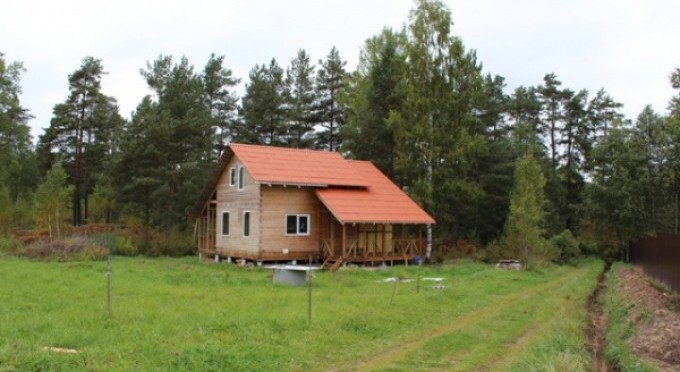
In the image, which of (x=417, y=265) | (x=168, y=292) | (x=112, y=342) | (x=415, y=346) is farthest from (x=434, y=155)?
(x=112, y=342)

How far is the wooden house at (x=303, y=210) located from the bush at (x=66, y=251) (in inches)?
225

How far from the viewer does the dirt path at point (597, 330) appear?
1046 centimetres

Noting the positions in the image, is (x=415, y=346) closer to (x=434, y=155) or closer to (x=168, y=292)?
(x=168, y=292)

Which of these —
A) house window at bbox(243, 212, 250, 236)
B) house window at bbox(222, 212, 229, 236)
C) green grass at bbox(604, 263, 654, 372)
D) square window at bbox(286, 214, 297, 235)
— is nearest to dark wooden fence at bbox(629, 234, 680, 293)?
green grass at bbox(604, 263, 654, 372)

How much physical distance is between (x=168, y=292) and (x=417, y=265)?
15830 millimetres

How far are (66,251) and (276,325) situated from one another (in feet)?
63.7

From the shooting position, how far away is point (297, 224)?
28.0 m

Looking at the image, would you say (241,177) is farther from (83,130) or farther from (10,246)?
(83,130)

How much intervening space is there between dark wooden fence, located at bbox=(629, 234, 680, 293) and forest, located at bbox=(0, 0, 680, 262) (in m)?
4.15

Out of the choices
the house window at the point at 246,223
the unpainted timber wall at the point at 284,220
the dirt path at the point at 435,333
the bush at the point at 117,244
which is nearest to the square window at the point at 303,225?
the unpainted timber wall at the point at 284,220

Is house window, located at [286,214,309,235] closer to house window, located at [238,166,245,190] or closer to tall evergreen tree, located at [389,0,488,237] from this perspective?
house window, located at [238,166,245,190]

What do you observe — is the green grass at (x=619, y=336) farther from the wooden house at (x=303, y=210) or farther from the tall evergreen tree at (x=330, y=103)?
the tall evergreen tree at (x=330, y=103)

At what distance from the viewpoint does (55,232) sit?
1388 inches

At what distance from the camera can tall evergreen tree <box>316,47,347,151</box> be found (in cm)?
4712
